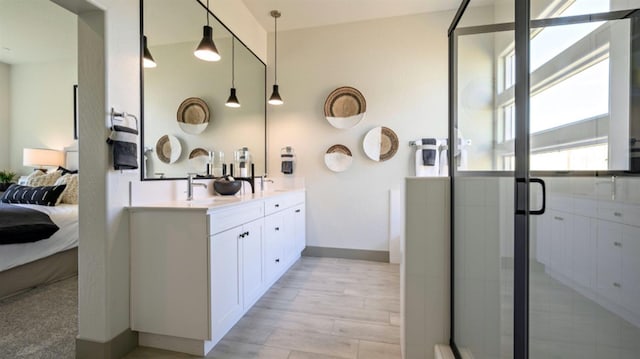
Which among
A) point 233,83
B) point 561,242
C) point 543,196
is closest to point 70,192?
point 233,83

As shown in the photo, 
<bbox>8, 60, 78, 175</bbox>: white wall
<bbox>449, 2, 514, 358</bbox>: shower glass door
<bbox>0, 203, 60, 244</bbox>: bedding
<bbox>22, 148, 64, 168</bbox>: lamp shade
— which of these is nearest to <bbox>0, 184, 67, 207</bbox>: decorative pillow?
<bbox>0, 203, 60, 244</bbox>: bedding

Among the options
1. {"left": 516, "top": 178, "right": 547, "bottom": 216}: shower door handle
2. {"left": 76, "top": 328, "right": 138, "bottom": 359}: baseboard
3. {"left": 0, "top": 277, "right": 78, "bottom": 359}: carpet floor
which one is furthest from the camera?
{"left": 0, "top": 277, "right": 78, "bottom": 359}: carpet floor

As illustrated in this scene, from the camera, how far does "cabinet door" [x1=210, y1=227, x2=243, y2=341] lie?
70.8 inches

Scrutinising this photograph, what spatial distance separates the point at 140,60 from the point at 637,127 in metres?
2.74

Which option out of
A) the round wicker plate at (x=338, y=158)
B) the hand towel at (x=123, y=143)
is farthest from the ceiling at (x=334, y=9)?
the hand towel at (x=123, y=143)

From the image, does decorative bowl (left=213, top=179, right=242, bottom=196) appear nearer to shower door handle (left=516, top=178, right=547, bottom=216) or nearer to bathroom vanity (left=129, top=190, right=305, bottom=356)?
bathroom vanity (left=129, top=190, right=305, bottom=356)

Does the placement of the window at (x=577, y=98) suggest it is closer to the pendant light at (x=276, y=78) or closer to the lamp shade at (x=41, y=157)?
the pendant light at (x=276, y=78)

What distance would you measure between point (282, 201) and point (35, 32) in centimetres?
416

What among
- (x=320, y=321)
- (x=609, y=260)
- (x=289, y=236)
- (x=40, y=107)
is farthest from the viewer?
(x=40, y=107)

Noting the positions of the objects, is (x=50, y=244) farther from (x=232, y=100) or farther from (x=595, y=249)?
(x=595, y=249)

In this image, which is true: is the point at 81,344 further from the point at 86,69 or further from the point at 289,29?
the point at 289,29

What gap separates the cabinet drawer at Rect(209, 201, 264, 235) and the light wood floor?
0.77 meters

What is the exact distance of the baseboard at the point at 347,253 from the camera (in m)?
3.69

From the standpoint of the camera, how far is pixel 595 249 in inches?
51.4
